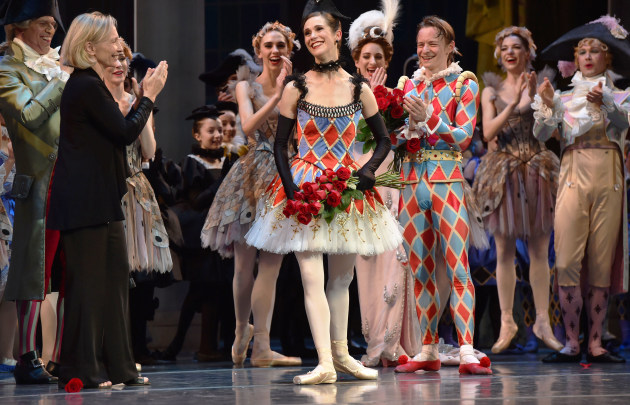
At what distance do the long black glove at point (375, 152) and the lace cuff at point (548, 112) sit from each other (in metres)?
1.79

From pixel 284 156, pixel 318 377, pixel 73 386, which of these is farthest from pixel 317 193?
pixel 73 386

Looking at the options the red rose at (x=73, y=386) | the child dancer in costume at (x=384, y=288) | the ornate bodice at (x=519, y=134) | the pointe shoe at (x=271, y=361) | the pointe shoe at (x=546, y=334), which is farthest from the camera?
the ornate bodice at (x=519, y=134)

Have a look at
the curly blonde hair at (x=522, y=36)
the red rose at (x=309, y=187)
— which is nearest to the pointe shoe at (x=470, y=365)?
the red rose at (x=309, y=187)

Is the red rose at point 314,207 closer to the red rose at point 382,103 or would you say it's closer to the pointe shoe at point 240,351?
the red rose at point 382,103

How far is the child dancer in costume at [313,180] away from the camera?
524 cm

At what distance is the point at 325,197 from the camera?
5215 millimetres

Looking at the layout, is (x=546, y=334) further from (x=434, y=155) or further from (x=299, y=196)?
(x=299, y=196)

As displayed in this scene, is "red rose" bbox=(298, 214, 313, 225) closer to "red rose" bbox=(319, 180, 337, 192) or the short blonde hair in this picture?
"red rose" bbox=(319, 180, 337, 192)

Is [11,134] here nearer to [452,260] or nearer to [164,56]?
[452,260]

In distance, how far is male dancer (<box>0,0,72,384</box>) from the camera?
554cm

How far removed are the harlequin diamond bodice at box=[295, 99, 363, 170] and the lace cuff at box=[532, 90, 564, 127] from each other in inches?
77.9

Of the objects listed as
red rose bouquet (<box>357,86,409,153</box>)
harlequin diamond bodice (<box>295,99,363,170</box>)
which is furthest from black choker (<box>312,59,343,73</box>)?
red rose bouquet (<box>357,86,409,153</box>)

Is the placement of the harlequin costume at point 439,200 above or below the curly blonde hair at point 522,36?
below

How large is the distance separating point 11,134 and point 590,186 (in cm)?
368
